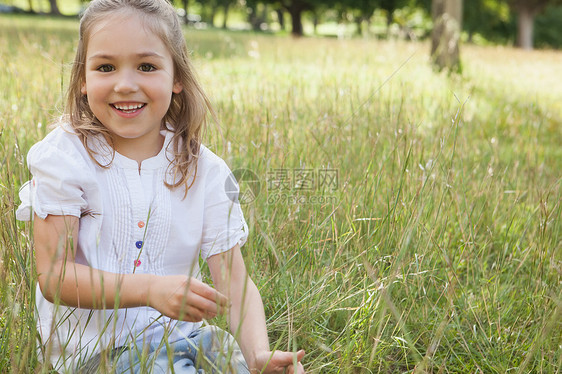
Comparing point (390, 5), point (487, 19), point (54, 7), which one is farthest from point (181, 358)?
point (54, 7)

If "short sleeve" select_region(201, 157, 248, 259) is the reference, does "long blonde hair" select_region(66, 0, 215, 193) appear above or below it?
above

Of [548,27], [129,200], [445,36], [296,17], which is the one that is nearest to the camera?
[129,200]

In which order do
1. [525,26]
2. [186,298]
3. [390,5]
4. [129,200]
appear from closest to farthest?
[186,298]
[129,200]
[525,26]
[390,5]

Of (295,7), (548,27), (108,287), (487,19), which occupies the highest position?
(295,7)

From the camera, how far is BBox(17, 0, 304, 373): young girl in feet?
4.42

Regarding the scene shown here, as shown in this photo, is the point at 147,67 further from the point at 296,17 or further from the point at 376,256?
the point at 296,17

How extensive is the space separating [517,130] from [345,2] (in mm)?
27983

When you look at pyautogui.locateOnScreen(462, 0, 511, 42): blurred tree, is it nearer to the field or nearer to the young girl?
the field

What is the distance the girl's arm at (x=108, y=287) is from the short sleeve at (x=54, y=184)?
27mm

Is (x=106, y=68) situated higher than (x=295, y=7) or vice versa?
(x=295, y=7)

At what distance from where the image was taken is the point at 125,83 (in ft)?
4.76

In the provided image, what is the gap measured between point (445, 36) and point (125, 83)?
6.33 m

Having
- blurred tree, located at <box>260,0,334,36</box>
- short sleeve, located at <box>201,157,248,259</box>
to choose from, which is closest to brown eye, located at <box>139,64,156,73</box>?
short sleeve, located at <box>201,157,248,259</box>

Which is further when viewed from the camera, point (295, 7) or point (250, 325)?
point (295, 7)
